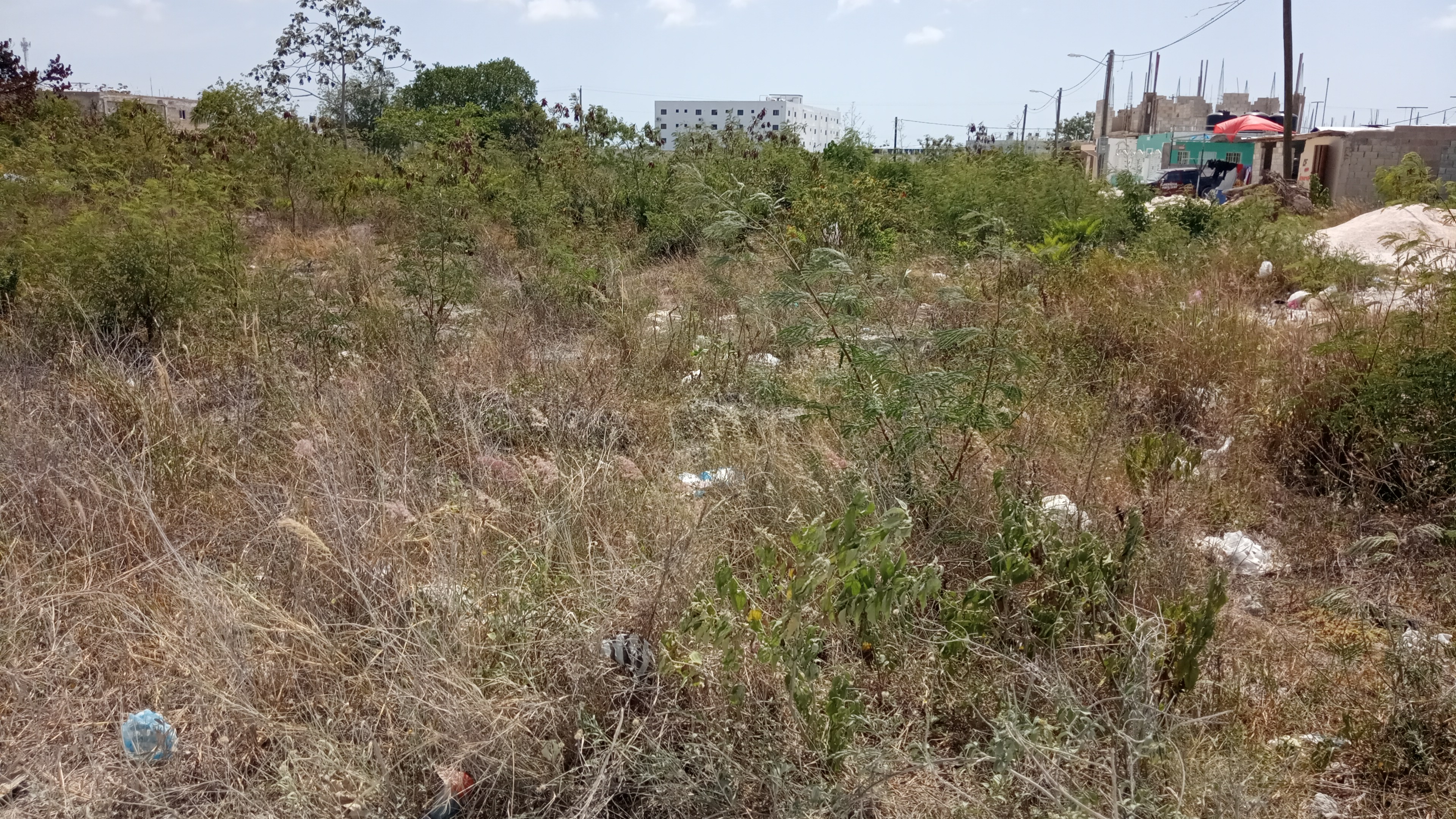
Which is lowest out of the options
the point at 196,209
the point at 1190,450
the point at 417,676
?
the point at 417,676

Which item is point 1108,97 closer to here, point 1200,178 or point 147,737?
point 1200,178

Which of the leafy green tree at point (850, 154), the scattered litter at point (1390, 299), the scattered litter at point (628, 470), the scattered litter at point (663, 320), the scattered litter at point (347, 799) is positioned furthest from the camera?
the leafy green tree at point (850, 154)

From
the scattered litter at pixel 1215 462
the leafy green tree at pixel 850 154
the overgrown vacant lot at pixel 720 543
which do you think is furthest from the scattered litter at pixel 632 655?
the leafy green tree at pixel 850 154

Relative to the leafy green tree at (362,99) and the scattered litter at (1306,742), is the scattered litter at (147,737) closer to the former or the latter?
the scattered litter at (1306,742)

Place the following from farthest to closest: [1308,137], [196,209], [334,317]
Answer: [1308,137]
[196,209]
[334,317]

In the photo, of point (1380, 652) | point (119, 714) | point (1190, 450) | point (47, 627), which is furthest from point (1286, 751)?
point (47, 627)

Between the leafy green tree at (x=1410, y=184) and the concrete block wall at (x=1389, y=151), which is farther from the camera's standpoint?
the concrete block wall at (x=1389, y=151)

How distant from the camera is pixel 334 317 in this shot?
5004 millimetres

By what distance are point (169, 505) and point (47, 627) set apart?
0.81 m

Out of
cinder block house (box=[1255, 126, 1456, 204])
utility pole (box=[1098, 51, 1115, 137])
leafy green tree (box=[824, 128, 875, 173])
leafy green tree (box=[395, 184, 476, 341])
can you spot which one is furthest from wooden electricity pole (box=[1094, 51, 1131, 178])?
leafy green tree (box=[395, 184, 476, 341])

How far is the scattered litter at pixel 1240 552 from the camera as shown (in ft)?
9.87

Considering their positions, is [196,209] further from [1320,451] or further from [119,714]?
[1320,451]

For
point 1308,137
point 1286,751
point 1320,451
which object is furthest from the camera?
point 1308,137

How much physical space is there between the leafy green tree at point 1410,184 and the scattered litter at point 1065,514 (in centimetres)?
257
